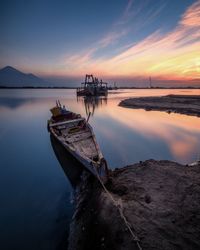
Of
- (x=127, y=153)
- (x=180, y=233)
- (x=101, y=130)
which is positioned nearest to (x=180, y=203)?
(x=180, y=233)

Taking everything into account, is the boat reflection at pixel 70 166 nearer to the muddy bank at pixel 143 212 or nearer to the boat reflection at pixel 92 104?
the muddy bank at pixel 143 212

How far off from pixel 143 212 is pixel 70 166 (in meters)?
5.87

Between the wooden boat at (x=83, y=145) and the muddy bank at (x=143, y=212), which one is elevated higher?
the wooden boat at (x=83, y=145)

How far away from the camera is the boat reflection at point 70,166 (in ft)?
28.5

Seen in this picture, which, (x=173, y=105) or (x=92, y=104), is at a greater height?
(x=173, y=105)

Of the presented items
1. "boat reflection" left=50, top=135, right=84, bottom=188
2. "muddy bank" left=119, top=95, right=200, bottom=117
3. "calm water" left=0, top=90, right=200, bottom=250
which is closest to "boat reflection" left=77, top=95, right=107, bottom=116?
"muddy bank" left=119, top=95, right=200, bottom=117

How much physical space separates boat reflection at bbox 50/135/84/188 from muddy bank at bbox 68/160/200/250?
142 centimetres

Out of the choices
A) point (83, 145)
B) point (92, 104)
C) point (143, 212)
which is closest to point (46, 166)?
point (83, 145)

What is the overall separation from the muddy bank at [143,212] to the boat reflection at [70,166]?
4.67ft

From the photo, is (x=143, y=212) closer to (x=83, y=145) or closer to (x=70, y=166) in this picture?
(x=83, y=145)

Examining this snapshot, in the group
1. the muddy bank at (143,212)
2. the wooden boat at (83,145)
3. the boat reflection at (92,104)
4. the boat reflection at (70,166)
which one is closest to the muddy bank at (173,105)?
the boat reflection at (92,104)

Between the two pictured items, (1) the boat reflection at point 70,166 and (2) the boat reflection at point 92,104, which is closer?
(1) the boat reflection at point 70,166

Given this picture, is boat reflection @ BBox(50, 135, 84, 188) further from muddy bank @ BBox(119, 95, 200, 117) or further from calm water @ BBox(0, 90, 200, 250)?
muddy bank @ BBox(119, 95, 200, 117)

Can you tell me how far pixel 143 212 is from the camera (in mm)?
4938
